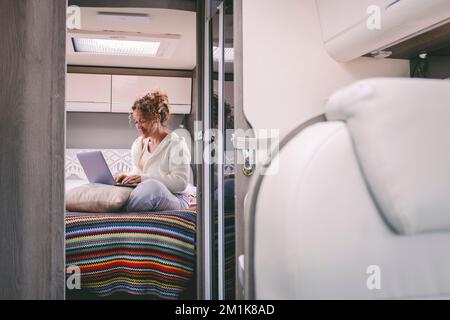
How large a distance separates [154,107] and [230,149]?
1461 millimetres

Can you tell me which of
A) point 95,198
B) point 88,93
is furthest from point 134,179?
point 88,93

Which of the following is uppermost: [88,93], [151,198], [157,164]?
[88,93]

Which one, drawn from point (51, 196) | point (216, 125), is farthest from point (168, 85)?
point (51, 196)

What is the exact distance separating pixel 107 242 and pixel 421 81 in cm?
218

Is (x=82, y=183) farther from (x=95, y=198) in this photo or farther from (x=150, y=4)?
(x=150, y=4)

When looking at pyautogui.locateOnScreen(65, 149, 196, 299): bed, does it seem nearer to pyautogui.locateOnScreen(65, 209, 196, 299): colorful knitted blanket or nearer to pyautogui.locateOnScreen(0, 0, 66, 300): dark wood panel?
pyautogui.locateOnScreen(65, 209, 196, 299): colorful knitted blanket

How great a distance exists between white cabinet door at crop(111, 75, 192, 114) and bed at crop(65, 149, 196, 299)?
45.9 inches

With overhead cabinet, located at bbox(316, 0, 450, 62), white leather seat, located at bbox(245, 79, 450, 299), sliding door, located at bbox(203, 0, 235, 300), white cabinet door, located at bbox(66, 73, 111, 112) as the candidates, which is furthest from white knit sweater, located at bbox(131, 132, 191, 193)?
white leather seat, located at bbox(245, 79, 450, 299)

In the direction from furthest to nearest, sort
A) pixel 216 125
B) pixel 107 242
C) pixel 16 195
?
pixel 107 242, pixel 216 125, pixel 16 195

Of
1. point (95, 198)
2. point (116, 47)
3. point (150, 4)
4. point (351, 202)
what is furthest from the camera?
point (116, 47)

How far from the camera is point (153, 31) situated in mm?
3082

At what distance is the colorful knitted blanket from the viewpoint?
249cm
